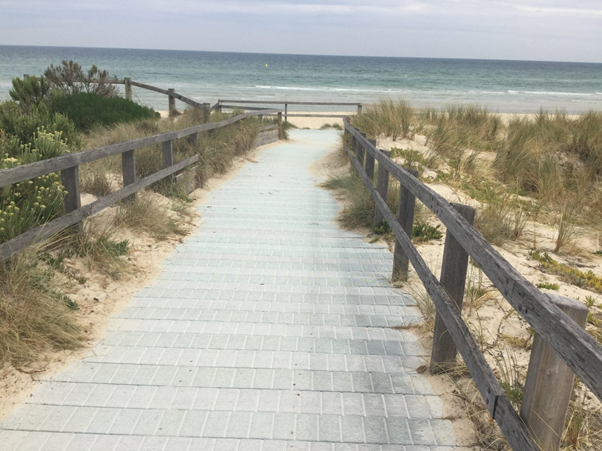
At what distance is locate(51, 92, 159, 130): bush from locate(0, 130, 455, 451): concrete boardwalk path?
7.34m

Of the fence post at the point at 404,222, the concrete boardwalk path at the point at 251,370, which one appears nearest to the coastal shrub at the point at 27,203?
the concrete boardwalk path at the point at 251,370

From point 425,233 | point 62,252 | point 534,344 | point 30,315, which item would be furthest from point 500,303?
point 62,252

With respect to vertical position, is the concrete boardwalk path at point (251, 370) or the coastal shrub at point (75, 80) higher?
the coastal shrub at point (75, 80)

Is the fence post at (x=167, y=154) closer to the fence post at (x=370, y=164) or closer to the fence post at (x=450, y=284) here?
the fence post at (x=370, y=164)

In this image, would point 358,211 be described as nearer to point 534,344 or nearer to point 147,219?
point 147,219

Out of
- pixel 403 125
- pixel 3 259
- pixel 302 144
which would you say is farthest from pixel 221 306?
pixel 302 144

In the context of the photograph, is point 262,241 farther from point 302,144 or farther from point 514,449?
point 302,144

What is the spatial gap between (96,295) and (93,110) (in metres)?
9.12

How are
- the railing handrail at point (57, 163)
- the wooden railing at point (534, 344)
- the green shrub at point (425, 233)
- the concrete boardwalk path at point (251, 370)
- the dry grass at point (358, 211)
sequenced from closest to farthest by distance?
the wooden railing at point (534, 344) < the concrete boardwalk path at point (251, 370) < the railing handrail at point (57, 163) < the green shrub at point (425, 233) < the dry grass at point (358, 211)

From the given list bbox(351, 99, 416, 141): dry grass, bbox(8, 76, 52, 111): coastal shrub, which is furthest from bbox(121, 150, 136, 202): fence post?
bbox(8, 76, 52, 111): coastal shrub

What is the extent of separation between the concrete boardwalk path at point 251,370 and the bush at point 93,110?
7.34 m

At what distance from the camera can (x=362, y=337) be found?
449 centimetres

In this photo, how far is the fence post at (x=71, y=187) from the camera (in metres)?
5.22

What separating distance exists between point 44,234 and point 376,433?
3242mm
